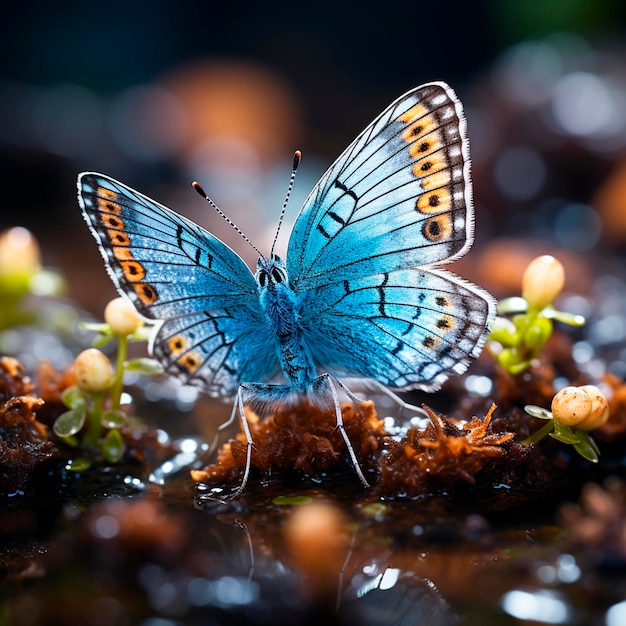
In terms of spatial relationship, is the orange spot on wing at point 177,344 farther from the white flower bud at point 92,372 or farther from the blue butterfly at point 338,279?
the white flower bud at point 92,372

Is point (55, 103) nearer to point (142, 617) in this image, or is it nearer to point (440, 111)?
point (440, 111)

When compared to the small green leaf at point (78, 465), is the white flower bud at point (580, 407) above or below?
above

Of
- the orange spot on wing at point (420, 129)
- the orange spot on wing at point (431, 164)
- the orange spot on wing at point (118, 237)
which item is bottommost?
the orange spot on wing at point (118, 237)

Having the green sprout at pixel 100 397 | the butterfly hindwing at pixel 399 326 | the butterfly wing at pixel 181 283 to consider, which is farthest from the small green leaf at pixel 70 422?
the butterfly hindwing at pixel 399 326

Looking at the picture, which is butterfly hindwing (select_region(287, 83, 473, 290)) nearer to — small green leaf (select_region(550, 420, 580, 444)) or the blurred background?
small green leaf (select_region(550, 420, 580, 444))

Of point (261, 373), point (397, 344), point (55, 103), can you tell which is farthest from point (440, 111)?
point (55, 103)

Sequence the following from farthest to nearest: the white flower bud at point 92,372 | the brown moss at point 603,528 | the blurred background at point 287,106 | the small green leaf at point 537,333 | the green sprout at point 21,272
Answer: the blurred background at point 287,106 < the green sprout at point 21,272 < the small green leaf at point 537,333 < the white flower bud at point 92,372 < the brown moss at point 603,528
